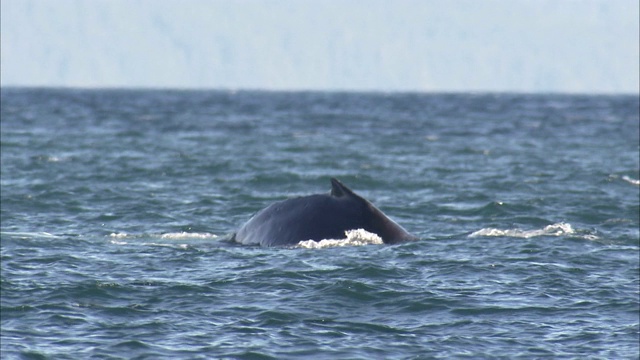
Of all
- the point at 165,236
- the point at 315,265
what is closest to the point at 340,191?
the point at 315,265

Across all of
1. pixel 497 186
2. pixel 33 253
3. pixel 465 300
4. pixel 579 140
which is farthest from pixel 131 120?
pixel 465 300

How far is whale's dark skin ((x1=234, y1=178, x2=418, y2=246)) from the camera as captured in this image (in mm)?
19344

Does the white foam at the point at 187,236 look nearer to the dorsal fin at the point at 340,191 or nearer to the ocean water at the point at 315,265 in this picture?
the ocean water at the point at 315,265

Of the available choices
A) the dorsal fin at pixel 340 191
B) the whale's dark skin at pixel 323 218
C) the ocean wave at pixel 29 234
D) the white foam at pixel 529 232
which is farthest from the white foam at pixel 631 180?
the ocean wave at pixel 29 234

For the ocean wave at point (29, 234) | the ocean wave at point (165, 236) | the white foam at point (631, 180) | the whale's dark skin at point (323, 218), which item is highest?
the whale's dark skin at point (323, 218)

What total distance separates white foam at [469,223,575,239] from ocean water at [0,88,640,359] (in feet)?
0.24

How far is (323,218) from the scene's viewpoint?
63.7ft

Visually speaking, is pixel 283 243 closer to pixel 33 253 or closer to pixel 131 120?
pixel 33 253

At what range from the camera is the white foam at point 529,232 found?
865 inches

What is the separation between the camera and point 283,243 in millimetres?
19438

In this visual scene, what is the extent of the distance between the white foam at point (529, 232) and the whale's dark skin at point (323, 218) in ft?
9.93

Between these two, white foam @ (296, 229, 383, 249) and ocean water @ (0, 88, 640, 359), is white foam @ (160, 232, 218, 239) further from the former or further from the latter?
white foam @ (296, 229, 383, 249)

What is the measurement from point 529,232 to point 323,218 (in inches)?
193

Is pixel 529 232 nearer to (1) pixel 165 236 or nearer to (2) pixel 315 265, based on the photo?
(2) pixel 315 265
